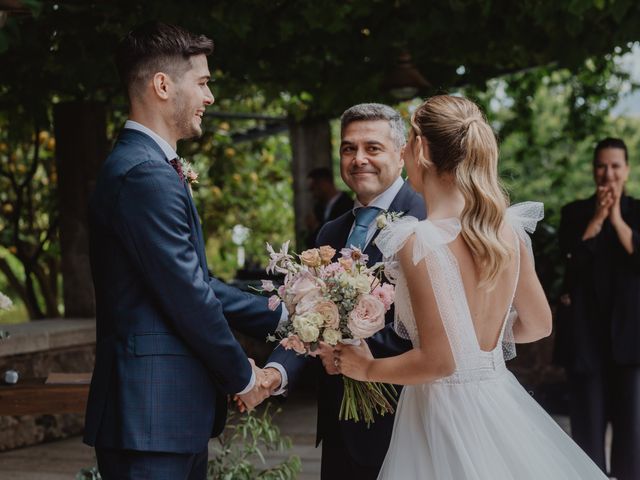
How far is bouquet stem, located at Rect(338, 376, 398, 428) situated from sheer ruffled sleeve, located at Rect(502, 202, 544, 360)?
0.44 m

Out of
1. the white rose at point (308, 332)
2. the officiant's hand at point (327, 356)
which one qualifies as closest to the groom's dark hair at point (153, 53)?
the white rose at point (308, 332)

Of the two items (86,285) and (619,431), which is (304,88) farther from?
(619,431)

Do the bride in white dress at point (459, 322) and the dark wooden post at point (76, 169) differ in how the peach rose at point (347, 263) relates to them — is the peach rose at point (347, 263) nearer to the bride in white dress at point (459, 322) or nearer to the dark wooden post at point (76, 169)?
the bride in white dress at point (459, 322)

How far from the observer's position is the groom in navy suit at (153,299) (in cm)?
281

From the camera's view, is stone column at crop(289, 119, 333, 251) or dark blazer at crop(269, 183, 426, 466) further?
stone column at crop(289, 119, 333, 251)

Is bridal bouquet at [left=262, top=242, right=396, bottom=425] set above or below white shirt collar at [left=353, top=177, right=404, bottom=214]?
below

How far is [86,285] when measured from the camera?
761cm

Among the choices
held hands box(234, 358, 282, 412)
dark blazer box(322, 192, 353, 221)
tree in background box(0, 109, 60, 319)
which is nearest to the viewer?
held hands box(234, 358, 282, 412)

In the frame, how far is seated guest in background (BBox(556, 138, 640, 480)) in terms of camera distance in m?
5.58

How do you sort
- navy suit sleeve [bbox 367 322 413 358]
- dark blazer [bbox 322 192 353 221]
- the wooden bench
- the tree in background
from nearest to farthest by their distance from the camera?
1. navy suit sleeve [bbox 367 322 413 358]
2. the wooden bench
3. dark blazer [bbox 322 192 353 221]
4. the tree in background

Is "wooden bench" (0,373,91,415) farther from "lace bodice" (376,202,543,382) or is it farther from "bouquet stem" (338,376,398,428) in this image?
"lace bodice" (376,202,543,382)

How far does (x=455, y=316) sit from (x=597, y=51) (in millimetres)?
4902

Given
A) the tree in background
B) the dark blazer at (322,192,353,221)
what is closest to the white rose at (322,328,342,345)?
the dark blazer at (322,192,353,221)

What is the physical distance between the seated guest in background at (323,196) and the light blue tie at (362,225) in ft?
17.6
